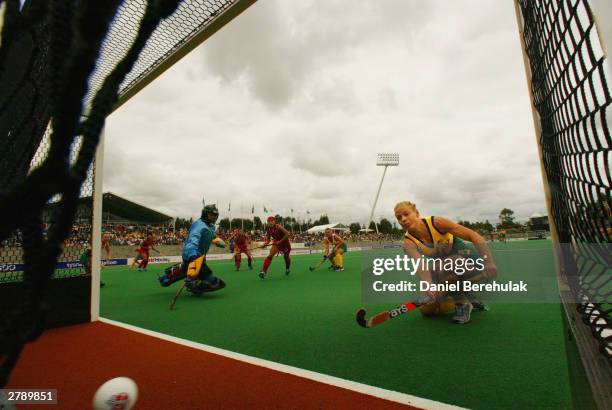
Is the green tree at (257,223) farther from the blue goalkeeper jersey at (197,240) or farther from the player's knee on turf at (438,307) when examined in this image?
the player's knee on turf at (438,307)

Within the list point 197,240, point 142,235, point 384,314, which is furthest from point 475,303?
point 142,235

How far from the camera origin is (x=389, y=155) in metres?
48.6

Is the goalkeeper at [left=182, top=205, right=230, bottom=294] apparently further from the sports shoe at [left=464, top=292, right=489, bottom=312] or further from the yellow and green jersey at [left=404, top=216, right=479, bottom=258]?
the sports shoe at [left=464, top=292, right=489, bottom=312]

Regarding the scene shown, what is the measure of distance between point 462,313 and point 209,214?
509 cm

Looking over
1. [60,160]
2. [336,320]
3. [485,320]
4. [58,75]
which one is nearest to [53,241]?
[60,160]

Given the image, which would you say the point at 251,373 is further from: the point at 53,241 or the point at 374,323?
the point at 53,241

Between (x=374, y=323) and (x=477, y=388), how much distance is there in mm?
1484

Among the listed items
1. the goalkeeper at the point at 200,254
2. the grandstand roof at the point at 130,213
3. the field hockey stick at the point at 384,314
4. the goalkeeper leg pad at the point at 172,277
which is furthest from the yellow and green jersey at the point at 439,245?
the grandstand roof at the point at 130,213

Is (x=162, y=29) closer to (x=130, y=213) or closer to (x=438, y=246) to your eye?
(x=438, y=246)

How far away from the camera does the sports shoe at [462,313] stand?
154 inches

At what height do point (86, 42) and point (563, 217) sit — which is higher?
point (86, 42)

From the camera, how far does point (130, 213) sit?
42.0 m

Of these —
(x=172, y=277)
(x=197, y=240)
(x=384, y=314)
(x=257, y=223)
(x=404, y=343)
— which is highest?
(x=257, y=223)

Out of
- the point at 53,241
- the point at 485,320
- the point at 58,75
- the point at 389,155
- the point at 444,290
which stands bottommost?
the point at 485,320
